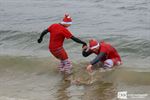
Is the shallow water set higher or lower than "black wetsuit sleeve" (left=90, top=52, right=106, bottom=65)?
lower

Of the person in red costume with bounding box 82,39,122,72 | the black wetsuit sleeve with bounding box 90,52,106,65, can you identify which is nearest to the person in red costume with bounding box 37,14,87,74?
the person in red costume with bounding box 82,39,122,72

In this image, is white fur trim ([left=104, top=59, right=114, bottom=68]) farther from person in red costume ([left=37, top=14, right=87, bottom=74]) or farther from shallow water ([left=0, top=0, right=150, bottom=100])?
person in red costume ([left=37, top=14, right=87, bottom=74])

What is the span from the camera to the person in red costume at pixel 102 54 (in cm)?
1023

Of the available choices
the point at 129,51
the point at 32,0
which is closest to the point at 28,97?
the point at 129,51

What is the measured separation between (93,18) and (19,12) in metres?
4.72

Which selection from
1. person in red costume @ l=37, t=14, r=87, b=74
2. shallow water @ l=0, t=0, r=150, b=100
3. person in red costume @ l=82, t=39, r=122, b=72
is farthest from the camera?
person in red costume @ l=37, t=14, r=87, b=74

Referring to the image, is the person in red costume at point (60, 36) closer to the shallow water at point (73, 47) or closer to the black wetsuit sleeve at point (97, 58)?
the black wetsuit sleeve at point (97, 58)

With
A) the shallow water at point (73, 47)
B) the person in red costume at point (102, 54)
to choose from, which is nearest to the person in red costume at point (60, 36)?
the person in red costume at point (102, 54)

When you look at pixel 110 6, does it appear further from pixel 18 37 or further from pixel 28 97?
pixel 28 97

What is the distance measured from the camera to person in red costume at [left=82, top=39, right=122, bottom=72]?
33.6 ft

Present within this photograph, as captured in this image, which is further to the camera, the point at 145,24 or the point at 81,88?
the point at 145,24

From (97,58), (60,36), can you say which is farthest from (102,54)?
(60,36)

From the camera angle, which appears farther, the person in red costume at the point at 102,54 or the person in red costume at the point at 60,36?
the person in red costume at the point at 60,36

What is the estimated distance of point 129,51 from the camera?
13.9m
